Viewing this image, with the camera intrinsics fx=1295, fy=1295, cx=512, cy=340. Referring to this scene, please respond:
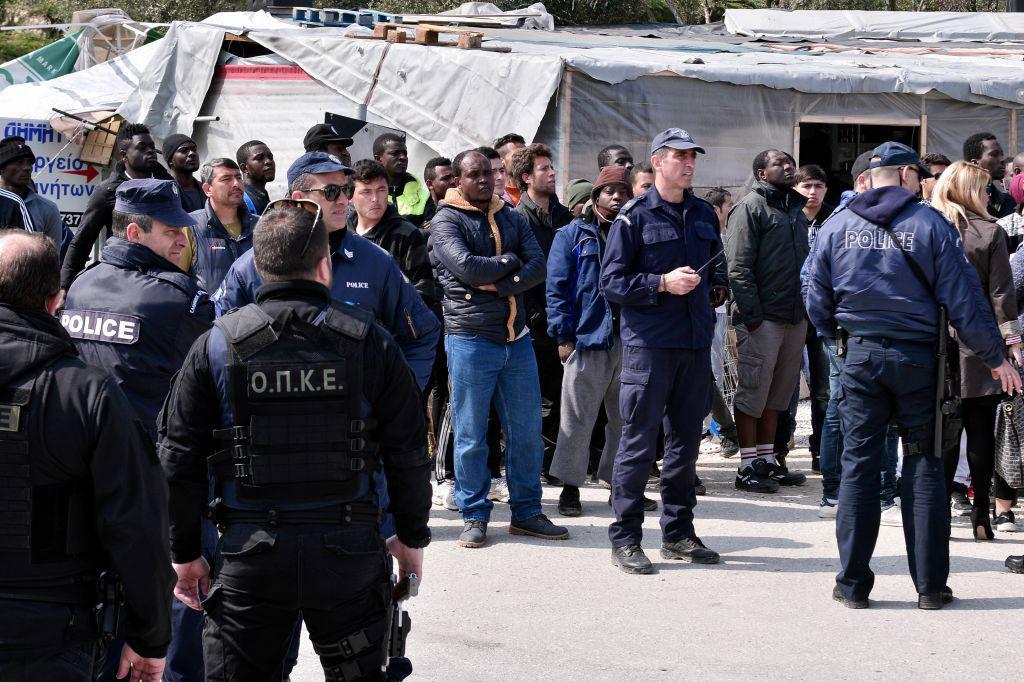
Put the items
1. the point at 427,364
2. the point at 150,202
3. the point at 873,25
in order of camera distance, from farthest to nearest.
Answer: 1. the point at 873,25
2. the point at 427,364
3. the point at 150,202

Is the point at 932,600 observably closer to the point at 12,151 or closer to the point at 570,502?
the point at 570,502

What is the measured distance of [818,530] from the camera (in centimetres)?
771

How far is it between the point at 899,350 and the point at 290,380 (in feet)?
11.2

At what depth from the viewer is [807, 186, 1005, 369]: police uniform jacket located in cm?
595

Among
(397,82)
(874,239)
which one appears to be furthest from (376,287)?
(397,82)

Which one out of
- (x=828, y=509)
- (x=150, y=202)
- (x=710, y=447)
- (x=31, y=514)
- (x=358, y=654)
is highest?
(x=150, y=202)

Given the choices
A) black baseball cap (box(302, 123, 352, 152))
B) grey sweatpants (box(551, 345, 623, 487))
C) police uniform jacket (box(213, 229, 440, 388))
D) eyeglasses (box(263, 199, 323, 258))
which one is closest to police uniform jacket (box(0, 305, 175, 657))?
eyeglasses (box(263, 199, 323, 258))

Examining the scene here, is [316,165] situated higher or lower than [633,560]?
higher

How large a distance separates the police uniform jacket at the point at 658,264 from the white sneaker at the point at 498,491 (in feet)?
6.26

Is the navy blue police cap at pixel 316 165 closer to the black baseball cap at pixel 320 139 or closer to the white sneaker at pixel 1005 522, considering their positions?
the black baseball cap at pixel 320 139

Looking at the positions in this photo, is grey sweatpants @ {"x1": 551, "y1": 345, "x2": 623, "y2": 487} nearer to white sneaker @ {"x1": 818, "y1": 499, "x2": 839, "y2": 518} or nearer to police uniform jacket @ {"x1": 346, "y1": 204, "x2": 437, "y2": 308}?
police uniform jacket @ {"x1": 346, "y1": 204, "x2": 437, "y2": 308}

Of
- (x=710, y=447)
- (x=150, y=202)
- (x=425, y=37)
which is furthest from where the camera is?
(x=425, y=37)

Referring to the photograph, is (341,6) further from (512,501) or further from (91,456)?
(91,456)

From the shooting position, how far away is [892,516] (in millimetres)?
7918
